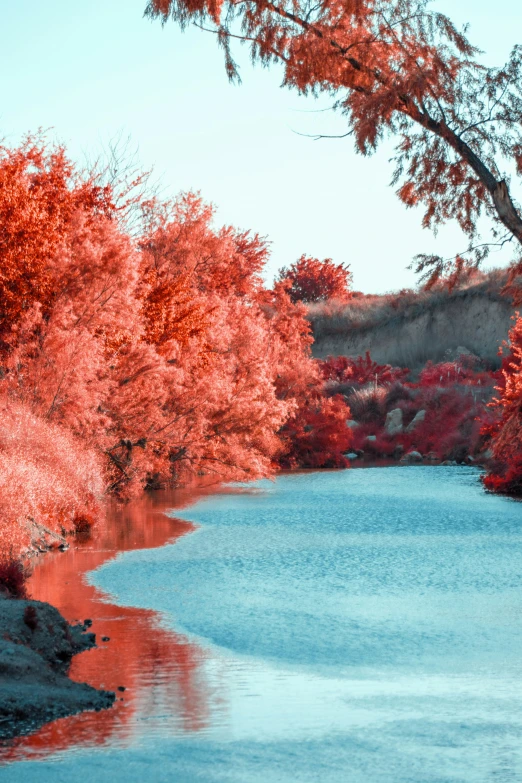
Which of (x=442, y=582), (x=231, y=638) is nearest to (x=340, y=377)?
(x=442, y=582)

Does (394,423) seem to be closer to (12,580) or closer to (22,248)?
(22,248)

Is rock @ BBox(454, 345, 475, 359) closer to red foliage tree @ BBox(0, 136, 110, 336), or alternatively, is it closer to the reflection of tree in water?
red foliage tree @ BBox(0, 136, 110, 336)

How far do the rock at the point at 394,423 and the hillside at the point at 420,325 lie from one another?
43.5 ft

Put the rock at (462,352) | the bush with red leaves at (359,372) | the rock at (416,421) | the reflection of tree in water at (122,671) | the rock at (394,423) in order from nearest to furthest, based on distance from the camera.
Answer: the reflection of tree in water at (122,671), the rock at (416,421), the rock at (394,423), the bush with red leaves at (359,372), the rock at (462,352)

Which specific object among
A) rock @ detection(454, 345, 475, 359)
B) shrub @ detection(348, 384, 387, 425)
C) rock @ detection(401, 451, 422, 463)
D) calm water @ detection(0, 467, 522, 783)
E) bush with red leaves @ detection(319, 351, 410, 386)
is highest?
rock @ detection(454, 345, 475, 359)

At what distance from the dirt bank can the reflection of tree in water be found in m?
0.15

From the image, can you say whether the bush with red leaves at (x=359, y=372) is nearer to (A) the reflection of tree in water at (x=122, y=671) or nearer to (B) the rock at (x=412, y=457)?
(B) the rock at (x=412, y=457)

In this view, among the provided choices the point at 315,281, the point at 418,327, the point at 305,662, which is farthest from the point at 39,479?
the point at 315,281

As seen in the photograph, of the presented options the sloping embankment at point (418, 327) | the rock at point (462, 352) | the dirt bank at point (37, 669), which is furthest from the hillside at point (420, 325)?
the dirt bank at point (37, 669)

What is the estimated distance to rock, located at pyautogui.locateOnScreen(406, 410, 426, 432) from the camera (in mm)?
48125

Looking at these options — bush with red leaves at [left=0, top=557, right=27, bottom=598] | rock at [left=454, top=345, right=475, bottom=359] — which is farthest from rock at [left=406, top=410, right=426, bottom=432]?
bush with red leaves at [left=0, top=557, right=27, bottom=598]

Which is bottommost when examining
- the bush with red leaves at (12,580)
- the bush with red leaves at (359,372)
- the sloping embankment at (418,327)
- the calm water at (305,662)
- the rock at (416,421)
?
the calm water at (305,662)

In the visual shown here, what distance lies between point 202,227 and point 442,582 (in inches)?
726

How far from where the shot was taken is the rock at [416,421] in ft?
158
